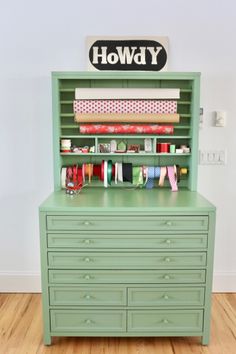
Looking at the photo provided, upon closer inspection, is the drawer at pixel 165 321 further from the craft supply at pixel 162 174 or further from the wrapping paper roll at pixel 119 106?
the wrapping paper roll at pixel 119 106

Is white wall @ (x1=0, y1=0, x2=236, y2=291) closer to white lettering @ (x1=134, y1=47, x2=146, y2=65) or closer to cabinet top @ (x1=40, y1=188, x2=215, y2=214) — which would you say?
white lettering @ (x1=134, y1=47, x2=146, y2=65)

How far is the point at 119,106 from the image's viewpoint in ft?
7.48

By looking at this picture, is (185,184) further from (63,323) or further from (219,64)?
(63,323)

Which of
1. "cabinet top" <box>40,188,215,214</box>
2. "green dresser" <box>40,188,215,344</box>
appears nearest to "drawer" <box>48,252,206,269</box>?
"green dresser" <box>40,188,215,344</box>

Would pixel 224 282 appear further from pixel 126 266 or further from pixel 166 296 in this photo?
pixel 126 266

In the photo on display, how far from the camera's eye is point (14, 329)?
2143 mm

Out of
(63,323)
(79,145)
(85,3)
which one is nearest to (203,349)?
(63,323)

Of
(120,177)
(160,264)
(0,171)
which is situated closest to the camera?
(160,264)

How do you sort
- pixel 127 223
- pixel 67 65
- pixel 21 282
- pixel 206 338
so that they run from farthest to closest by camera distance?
pixel 21 282
pixel 67 65
pixel 206 338
pixel 127 223

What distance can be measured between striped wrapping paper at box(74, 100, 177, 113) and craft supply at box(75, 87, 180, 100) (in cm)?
3

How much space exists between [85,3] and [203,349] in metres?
2.50

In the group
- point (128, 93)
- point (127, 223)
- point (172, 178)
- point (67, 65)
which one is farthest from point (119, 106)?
point (127, 223)

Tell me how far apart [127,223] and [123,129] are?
0.75 meters

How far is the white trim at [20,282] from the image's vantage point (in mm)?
2613
